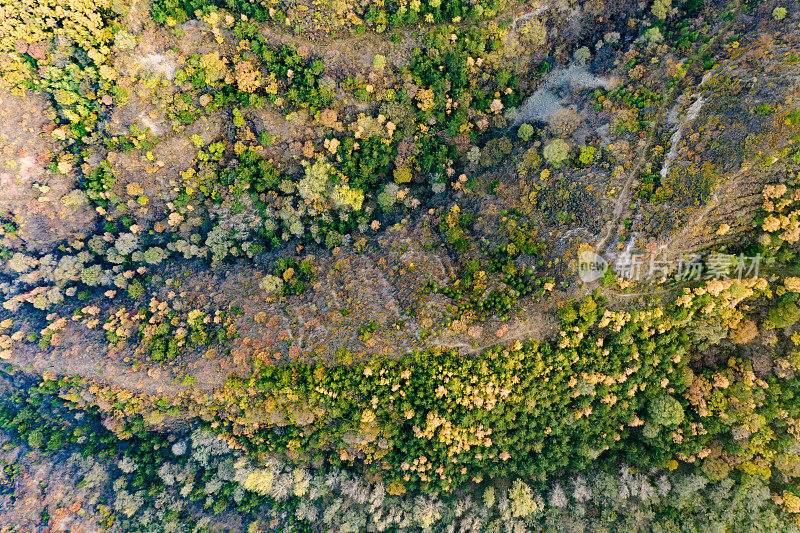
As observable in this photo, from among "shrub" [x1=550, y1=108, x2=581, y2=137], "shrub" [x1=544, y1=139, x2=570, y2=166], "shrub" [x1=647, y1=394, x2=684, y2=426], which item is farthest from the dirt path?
"shrub" [x1=647, y1=394, x2=684, y2=426]

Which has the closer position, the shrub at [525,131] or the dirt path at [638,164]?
the dirt path at [638,164]

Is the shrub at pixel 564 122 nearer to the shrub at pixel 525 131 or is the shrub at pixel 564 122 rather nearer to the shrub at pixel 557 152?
the shrub at pixel 557 152

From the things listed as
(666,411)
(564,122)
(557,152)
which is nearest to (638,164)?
(557,152)

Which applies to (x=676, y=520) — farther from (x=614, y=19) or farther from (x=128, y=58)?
(x=128, y=58)

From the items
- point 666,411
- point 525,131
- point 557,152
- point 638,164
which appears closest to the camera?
point 666,411

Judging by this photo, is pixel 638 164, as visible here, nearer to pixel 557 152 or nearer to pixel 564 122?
pixel 557 152

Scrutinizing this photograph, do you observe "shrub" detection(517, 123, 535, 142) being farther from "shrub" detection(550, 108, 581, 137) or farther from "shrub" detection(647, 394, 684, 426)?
"shrub" detection(647, 394, 684, 426)

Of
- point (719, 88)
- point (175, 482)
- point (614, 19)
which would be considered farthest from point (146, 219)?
point (719, 88)

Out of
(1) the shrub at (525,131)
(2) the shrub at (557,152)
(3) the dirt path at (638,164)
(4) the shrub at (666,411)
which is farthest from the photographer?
(1) the shrub at (525,131)

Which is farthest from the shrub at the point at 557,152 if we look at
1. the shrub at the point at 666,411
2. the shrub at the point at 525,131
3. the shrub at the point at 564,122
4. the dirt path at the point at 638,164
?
the shrub at the point at 666,411

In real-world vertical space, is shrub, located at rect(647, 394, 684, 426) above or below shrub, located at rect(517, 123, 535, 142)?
below

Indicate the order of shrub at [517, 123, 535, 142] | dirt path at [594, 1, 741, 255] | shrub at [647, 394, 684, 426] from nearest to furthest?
shrub at [647, 394, 684, 426] → dirt path at [594, 1, 741, 255] → shrub at [517, 123, 535, 142]
